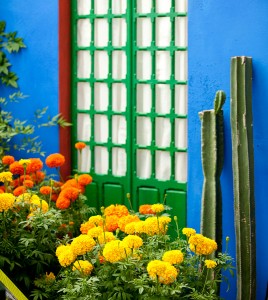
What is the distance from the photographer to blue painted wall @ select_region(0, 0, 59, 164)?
6.62 meters

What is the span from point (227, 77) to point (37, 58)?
179 cm

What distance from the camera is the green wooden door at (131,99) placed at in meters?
6.17

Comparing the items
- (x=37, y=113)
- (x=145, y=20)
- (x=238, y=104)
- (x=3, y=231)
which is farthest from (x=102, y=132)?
(x=3, y=231)

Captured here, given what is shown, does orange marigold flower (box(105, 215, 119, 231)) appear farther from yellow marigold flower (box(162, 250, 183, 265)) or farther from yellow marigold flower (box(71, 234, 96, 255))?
yellow marigold flower (box(162, 250, 183, 265))

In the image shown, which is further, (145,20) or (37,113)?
(37,113)

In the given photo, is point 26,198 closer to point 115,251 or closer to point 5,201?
point 5,201

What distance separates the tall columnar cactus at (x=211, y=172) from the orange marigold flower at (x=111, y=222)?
99 cm

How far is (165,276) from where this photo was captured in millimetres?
3891

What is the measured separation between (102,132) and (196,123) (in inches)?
39.7

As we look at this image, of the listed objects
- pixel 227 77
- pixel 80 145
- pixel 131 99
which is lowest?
pixel 80 145

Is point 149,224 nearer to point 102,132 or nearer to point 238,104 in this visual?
point 238,104

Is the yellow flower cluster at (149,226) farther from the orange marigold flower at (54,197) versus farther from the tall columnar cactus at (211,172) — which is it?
the orange marigold flower at (54,197)

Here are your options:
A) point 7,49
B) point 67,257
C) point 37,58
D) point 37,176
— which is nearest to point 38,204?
point 67,257

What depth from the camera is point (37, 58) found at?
6.71 metres
